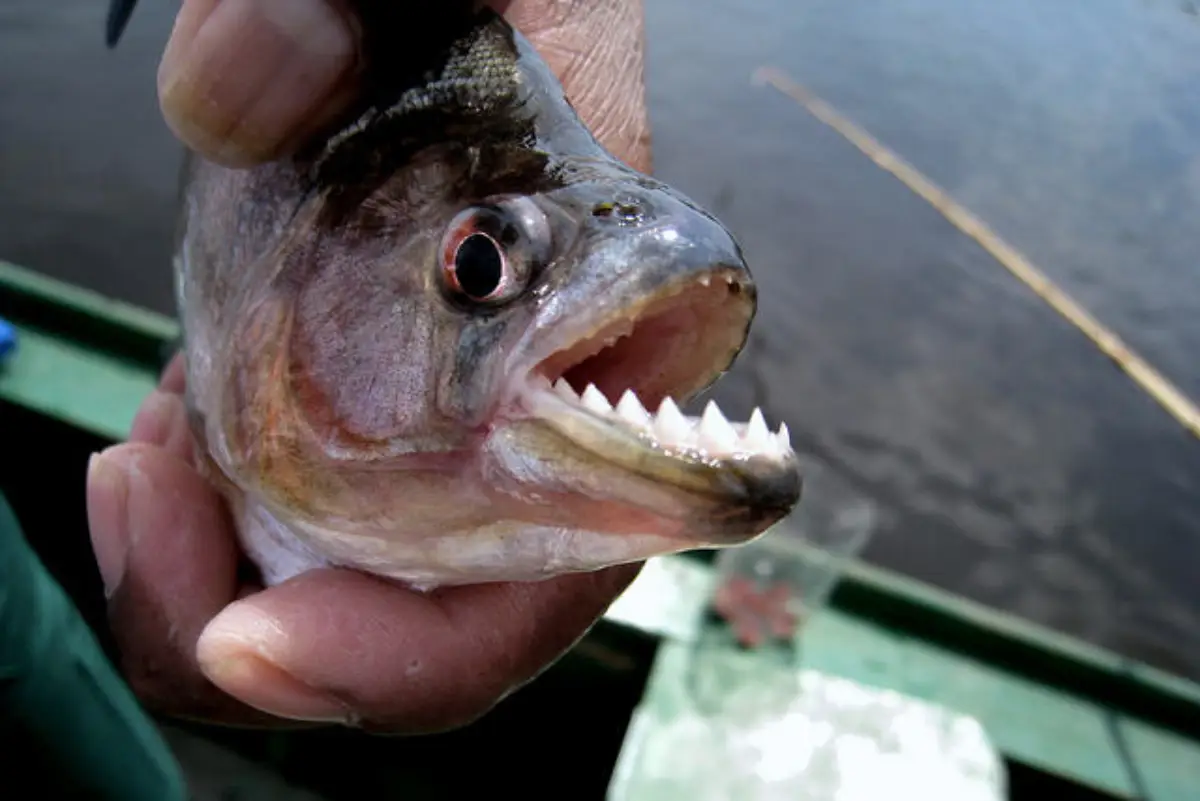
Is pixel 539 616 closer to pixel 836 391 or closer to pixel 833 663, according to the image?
pixel 833 663

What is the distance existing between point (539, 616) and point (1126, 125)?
12.7 meters

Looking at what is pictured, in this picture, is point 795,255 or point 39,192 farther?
point 795,255

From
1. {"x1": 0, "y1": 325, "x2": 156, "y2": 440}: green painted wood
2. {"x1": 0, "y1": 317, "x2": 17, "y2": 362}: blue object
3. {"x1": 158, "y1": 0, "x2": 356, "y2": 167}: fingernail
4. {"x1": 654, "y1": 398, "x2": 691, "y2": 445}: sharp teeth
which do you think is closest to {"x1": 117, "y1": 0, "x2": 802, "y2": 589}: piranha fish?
{"x1": 654, "y1": 398, "x2": 691, "y2": 445}: sharp teeth

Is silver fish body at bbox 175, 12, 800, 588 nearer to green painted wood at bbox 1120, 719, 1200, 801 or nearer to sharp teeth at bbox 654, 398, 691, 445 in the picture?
sharp teeth at bbox 654, 398, 691, 445

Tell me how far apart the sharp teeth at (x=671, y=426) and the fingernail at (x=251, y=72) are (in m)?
0.70

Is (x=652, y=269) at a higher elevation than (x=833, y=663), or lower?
higher

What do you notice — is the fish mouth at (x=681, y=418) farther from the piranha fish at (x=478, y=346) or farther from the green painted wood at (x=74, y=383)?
the green painted wood at (x=74, y=383)

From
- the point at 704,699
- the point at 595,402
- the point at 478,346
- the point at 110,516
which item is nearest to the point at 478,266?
the point at 478,346

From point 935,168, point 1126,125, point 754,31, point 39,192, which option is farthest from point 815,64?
point 39,192

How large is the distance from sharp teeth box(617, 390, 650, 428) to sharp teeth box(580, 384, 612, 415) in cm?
2

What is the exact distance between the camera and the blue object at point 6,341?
359cm

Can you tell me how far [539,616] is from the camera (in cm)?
161

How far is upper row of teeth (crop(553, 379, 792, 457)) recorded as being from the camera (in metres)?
1.13

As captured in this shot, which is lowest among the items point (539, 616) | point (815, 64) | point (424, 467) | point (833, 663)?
point (815, 64)
